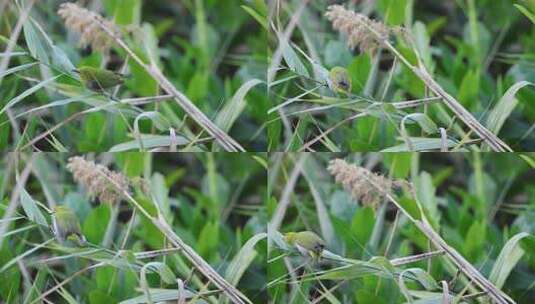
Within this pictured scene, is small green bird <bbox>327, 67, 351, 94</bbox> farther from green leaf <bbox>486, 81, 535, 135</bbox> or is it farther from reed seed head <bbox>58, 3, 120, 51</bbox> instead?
reed seed head <bbox>58, 3, 120, 51</bbox>

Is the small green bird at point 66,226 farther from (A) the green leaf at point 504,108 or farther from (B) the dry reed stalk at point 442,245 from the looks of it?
(A) the green leaf at point 504,108

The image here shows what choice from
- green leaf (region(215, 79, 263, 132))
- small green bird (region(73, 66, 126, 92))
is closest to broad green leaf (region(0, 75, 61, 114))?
small green bird (region(73, 66, 126, 92))

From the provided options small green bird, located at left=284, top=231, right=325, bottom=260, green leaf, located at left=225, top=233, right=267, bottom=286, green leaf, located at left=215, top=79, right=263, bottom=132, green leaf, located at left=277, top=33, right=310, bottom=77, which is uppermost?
green leaf, located at left=277, top=33, right=310, bottom=77

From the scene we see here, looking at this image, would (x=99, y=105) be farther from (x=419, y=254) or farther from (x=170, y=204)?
(x=419, y=254)

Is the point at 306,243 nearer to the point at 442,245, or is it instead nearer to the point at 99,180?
the point at 442,245

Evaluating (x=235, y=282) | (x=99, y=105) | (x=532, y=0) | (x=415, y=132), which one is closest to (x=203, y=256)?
(x=235, y=282)

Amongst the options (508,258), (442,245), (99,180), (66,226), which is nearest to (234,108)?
(99,180)
